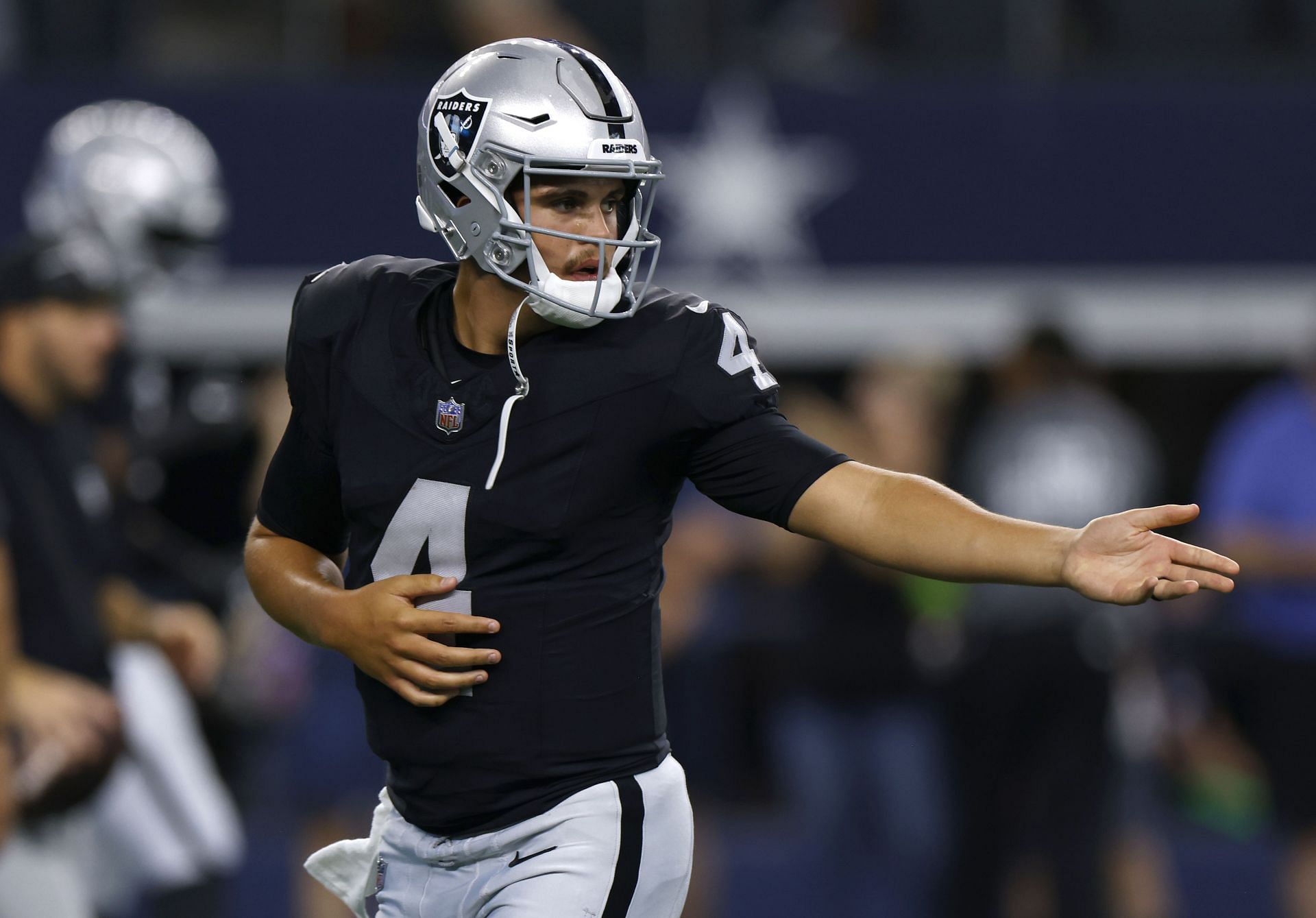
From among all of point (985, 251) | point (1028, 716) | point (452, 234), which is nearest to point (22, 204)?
point (985, 251)

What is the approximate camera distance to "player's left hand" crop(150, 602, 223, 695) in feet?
16.7

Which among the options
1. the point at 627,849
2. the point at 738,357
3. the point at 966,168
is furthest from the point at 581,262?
the point at 966,168

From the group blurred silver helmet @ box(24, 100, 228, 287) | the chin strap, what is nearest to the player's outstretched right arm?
the chin strap

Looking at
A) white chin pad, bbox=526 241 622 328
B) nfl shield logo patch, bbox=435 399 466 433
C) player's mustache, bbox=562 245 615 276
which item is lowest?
nfl shield logo patch, bbox=435 399 466 433

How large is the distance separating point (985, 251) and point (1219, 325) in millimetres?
1039

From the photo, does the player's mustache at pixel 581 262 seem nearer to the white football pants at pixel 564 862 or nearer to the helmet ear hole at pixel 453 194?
the helmet ear hole at pixel 453 194

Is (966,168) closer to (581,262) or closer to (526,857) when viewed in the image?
(581,262)

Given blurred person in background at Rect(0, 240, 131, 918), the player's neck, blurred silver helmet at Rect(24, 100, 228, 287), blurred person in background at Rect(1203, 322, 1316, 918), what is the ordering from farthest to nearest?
blurred silver helmet at Rect(24, 100, 228, 287)
blurred person in background at Rect(1203, 322, 1316, 918)
blurred person in background at Rect(0, 240, 131, 918)
the player's neck

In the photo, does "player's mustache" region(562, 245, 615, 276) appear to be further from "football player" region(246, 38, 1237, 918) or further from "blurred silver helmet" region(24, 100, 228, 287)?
"blurred silver helmet" region(24, 100, 228, 287)

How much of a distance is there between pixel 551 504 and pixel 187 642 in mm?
2475

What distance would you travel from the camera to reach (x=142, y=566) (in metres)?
6.25

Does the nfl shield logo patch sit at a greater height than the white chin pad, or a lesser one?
lesser

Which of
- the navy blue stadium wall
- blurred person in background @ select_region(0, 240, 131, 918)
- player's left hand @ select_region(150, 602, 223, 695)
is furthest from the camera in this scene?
the navy blue stadium wall

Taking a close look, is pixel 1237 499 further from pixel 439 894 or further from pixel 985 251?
pixel 439 894
